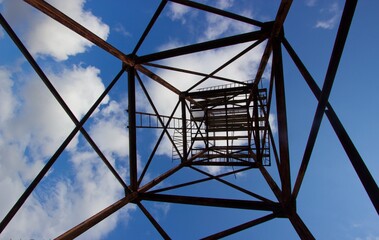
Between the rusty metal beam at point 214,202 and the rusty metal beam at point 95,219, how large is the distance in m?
0.37

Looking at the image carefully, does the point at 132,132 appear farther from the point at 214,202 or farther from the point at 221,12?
the point at 221,12

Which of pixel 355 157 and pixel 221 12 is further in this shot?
pixel 221 12

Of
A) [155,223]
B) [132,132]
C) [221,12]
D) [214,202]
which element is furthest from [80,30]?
[214,202]

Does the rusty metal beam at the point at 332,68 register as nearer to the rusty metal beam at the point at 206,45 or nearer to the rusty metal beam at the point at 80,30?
the rusty metal beam at the point at 206,45

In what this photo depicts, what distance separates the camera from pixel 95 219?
3.95m

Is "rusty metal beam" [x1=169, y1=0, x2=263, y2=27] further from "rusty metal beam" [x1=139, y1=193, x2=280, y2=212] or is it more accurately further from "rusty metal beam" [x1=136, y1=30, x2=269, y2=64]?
"rusty metal beam" [x1=139, y1=193, x2=280, y2=212]

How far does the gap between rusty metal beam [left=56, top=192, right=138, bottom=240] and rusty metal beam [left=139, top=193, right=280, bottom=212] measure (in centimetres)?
37

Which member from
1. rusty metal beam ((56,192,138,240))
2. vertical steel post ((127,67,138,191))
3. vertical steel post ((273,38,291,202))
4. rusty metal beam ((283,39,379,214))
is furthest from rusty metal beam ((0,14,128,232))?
rusty metal beam ((283,39,379,214))

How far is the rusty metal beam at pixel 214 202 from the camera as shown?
4113 millimetres

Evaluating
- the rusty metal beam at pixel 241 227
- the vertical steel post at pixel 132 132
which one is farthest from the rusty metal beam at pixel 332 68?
the vertical steel post at pixel 132 132

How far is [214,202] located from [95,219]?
101 inches

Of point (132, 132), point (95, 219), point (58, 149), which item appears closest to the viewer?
point (58, 149)

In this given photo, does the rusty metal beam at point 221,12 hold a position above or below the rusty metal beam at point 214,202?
above

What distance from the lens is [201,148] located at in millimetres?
10828
